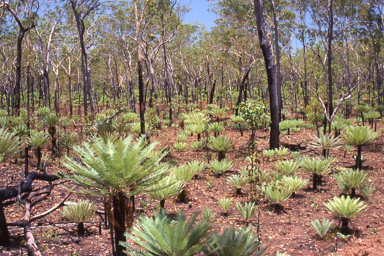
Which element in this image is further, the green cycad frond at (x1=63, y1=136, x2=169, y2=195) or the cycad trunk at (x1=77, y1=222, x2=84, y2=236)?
the cycad trunk at (x1=77, y1=222, x2=84, y2=236)

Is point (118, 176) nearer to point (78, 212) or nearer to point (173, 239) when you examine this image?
point (173, 239)

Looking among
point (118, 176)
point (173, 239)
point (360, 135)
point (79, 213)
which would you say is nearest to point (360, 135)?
point (360, 135)

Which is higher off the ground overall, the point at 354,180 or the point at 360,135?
the point at 360,135

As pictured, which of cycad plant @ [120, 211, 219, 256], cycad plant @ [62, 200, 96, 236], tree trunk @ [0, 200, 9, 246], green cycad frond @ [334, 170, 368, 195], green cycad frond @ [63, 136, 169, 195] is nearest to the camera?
cycad plant @ [120, 211, 219, 256]

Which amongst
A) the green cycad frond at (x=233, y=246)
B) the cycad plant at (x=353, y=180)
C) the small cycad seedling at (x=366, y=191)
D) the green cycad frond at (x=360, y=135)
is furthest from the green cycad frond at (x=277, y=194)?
the green cycad frond at (x=233, y=246)

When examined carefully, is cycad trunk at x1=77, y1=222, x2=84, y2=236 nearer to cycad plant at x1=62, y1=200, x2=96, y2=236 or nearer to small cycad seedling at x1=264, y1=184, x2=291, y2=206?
cycad plant at x1=62, y1=200, x2=96, y2=236

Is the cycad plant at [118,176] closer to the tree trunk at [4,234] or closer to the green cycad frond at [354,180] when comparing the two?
the tree trunk at [4,234]

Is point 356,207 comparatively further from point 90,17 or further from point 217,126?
point 90,17

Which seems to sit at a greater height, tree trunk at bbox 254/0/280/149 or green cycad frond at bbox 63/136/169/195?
tree trunk at bbox 254/0/280/149

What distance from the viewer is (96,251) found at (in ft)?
12.1

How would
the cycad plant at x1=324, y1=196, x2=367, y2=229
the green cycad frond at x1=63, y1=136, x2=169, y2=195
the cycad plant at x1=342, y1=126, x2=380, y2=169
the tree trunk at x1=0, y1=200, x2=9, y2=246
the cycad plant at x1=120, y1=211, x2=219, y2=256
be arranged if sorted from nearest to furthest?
the cycad plant at x1=120, y1=211, x2=219, y2=256 < the green cycad frond at x1=63, y1=136, x2=169, y2=195 < the tree trunk at x1=0, y1=200, x2=9, y2=246 < the cycad plant at x1=324, y1=196, x2=367, y2=229 < the cycad plant at x1=342, y1=126, x2=380, y2=169

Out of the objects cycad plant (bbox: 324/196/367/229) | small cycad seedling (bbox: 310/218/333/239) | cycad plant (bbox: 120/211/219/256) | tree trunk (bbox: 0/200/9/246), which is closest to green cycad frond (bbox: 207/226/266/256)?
cycad plant (bbox: 120/211/219/256)

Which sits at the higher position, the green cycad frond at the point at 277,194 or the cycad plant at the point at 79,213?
the cycad plant at the point at 79,213

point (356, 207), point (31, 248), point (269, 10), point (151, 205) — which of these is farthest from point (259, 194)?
point (269, 10)
